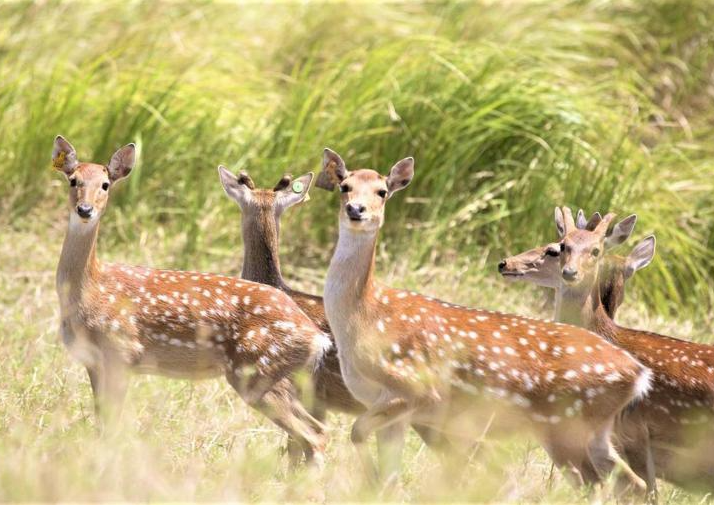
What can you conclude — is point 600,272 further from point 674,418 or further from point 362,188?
point 362,188

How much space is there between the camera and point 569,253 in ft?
21.5

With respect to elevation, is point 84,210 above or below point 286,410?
above

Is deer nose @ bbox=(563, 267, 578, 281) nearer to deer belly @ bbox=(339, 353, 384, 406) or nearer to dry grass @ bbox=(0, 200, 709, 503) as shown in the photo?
dry grass @ bbox=(0, 200, 709, 503)

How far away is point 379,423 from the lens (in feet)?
17.5

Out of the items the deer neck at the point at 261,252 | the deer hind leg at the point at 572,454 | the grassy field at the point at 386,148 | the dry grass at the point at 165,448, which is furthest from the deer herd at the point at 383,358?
the grassy field at the point at 386,148

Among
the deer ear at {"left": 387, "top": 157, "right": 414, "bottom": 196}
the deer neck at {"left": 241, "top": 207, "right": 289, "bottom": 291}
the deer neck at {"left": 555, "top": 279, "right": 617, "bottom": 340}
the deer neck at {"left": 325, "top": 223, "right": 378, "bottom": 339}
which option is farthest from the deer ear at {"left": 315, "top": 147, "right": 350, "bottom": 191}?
the deer neck at {"left": 555, "top": 279, "right": 617, "bottom": 340}

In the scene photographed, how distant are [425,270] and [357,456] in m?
3.53

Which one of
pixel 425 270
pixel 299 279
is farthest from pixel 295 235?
pixel 425 270

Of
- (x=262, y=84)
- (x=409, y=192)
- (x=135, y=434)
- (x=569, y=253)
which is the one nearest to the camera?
(x=135, y=434)

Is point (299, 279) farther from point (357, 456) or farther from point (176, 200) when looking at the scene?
point (357, 456)

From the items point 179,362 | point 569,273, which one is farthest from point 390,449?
point 569,273

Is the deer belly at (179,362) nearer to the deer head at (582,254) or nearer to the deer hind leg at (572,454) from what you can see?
the deer hind leg at (572,454)

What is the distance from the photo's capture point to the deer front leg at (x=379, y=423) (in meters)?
5.27

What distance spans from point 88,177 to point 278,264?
3.90 feet
